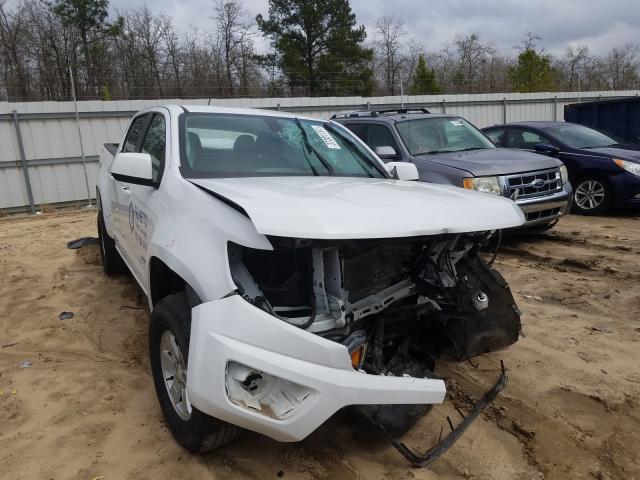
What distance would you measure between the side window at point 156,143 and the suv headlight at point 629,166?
709 cm

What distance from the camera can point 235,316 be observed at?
206cm

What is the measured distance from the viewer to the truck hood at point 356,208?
6.77ft

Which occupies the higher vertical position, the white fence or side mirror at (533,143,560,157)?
the white fence

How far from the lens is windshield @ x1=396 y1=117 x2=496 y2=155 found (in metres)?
7.04

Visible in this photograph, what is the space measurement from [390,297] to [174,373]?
119 cm

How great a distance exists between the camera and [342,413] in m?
2.80

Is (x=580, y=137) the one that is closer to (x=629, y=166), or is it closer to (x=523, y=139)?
(x=523, y=139)

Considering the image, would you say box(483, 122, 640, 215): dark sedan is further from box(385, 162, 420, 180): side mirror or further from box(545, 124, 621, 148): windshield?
box(385, 162, 420, 180): side mirror

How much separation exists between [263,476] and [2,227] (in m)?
9.84

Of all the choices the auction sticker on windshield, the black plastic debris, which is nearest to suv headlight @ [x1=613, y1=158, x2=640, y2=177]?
the auction sticker on windshield

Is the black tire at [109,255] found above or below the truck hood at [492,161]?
below

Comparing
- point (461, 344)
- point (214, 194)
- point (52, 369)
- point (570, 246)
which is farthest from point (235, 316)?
point (570, 246)

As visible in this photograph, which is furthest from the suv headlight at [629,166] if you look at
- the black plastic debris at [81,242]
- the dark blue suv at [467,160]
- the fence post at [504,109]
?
the fence post at [504,109]

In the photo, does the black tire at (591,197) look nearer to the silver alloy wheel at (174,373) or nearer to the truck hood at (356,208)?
the truck hood at (356,208)
